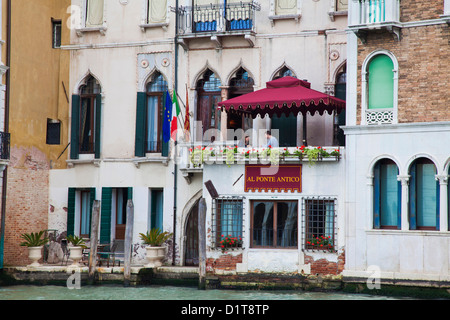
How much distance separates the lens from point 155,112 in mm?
25438

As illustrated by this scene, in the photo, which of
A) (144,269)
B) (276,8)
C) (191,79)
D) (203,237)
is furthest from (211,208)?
(276,8)

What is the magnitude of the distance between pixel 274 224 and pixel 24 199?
7.18 meters

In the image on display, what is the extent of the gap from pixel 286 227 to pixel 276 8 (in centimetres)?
609

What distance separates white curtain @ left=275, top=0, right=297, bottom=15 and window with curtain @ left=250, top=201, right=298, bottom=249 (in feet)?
17.6

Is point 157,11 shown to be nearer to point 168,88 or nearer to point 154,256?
point 168,88

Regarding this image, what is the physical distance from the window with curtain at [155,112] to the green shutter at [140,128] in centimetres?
17

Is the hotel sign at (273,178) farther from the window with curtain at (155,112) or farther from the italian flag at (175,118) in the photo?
the window with curtain at (155,112)

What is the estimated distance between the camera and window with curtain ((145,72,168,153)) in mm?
25328

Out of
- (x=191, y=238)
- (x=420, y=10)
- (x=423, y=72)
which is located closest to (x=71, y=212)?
(x=191, y=238)

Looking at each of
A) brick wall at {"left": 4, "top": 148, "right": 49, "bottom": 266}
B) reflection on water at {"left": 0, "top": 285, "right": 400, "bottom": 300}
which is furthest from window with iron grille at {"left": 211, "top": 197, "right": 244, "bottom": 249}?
brick wall at {"left": 4, "top": 148, "right": 49, "bottom": 266}

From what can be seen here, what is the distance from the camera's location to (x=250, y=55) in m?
24.5

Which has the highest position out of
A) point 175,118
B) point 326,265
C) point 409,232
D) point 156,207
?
Answer: point 175,118

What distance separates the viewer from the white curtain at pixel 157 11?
2542 centimetres

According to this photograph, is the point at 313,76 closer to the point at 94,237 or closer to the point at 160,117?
the point at 160,117
